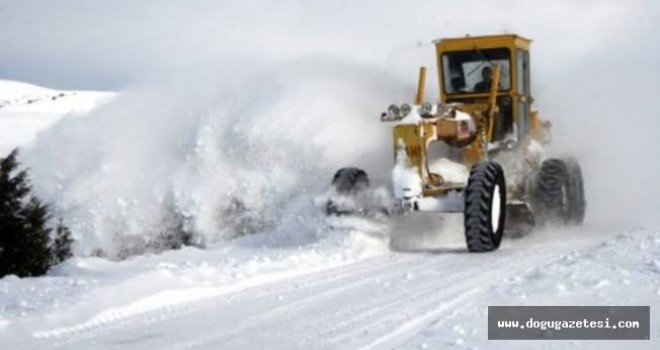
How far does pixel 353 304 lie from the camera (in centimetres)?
673

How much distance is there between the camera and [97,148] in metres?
13.8

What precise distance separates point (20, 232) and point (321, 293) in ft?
59.2

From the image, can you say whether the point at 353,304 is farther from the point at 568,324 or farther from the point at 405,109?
the point at 405,109

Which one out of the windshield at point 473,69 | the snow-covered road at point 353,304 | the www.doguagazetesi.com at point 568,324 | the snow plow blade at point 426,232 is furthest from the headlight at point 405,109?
the www.doguagazetesi.com at point 568,324

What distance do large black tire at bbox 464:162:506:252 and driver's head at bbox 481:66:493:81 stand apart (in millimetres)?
2298

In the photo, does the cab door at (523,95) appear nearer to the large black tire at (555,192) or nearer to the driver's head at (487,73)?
the driver's head at (487,73)

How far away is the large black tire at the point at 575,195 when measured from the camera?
12.4 meters

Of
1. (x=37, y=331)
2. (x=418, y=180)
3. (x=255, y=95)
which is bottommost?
(x=37, y=331)

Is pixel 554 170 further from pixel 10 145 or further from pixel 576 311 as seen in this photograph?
pixel 10 145

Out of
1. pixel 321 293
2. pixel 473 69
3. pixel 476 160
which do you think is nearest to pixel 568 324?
pixel 321 293

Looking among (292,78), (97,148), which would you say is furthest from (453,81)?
(97,148)

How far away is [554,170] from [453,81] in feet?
5.85

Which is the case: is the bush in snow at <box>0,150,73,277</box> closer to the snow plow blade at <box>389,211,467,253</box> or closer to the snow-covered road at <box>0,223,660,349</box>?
the snow plow blade at <box>389,211,467,253</box>

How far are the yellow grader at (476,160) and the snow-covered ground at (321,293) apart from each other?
1.72 ft
